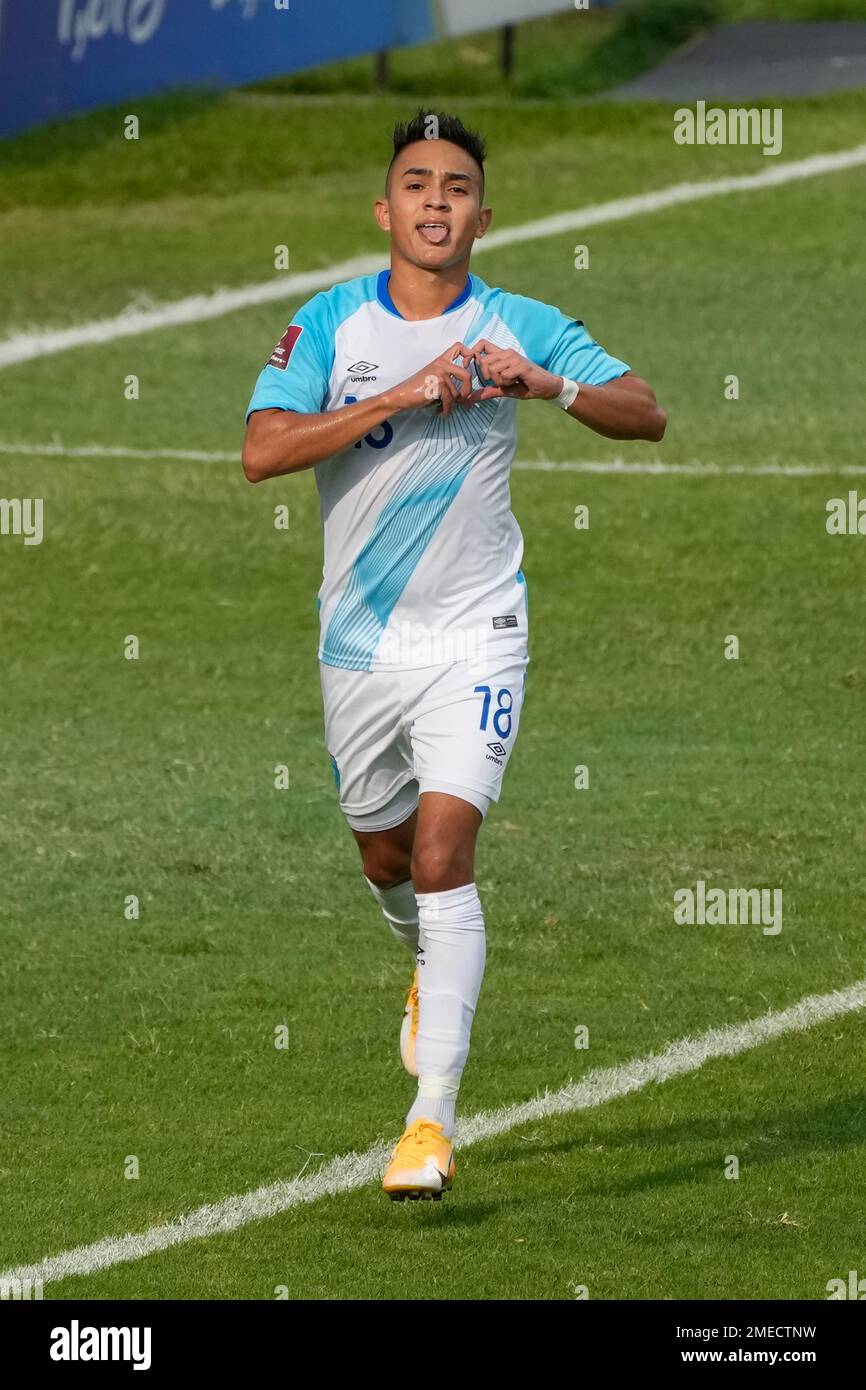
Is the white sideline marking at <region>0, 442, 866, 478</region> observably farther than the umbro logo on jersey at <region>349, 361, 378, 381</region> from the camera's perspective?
Yes

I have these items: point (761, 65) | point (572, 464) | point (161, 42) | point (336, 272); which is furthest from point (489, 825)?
point (761, 65)

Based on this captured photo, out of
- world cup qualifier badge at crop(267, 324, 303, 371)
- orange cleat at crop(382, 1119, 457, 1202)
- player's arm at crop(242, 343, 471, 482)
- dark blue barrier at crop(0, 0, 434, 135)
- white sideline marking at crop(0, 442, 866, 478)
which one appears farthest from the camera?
dark blue barrier at crop(0, 0, 434, 135)

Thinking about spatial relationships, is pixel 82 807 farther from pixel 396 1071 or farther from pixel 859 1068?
pixel 859 1068

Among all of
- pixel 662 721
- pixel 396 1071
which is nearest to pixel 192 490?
pixel 662 721

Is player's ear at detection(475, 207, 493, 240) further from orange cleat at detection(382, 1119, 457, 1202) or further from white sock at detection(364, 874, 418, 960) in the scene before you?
orange cleat at detection(382, 1119, 457, 1202)

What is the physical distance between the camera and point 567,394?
6.64 meters

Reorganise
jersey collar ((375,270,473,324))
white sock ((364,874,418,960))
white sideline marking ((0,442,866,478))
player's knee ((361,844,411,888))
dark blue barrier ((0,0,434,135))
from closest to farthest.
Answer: jersey collar ((375,270,473,324)) → player's knee ((361,844,411,888)) → white sock ((364,874,418,960)) → white sideline marking ((0,442,866,478)) → dark blue barrier ((0,0,434,135))

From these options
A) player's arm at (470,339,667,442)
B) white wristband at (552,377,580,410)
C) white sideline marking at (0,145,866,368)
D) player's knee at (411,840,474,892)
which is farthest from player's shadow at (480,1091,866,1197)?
white sideline marking at (0,145,866,368)

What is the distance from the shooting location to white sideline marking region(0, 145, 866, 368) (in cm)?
2077

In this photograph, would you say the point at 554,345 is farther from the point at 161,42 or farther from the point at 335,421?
the point at 161,42

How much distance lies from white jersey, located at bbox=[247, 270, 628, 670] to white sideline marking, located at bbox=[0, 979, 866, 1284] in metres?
1.42

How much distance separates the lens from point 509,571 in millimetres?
6996
